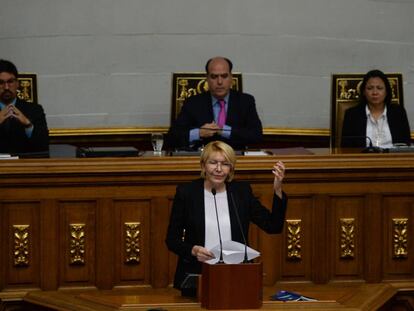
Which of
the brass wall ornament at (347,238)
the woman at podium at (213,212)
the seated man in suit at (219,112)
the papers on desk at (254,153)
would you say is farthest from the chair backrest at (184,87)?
the woman at podium at (213,212)

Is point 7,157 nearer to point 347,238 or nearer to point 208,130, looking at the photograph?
point 208,130

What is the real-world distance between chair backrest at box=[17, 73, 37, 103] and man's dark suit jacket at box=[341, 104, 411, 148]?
6.51ft

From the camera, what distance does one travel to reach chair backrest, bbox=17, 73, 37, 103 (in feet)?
30.4

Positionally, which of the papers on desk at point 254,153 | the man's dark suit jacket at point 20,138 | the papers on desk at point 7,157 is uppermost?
the man's dark suit jacket at point 20,138

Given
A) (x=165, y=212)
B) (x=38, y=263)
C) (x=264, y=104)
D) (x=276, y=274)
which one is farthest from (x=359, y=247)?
(x=264, y=104)

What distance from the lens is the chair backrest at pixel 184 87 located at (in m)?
9.26

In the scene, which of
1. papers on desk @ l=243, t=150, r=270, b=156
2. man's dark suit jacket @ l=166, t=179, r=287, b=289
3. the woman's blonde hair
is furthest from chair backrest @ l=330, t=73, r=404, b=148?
the woman's blonde hair

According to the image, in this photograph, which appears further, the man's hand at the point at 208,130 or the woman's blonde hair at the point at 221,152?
the man's hand at the point at 208,130

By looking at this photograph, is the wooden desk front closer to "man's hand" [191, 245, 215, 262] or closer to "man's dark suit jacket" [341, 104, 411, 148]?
"man's dark suit jacket" [341, 104, 411, 148]

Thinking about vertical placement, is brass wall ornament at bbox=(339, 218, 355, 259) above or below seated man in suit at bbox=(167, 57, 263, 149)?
below

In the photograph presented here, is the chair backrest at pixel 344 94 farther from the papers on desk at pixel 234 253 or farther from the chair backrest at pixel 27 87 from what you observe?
the papers on desk at pixel 234 253

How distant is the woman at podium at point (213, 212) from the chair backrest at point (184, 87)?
265 cm

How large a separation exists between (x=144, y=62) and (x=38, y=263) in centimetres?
Answer: 269

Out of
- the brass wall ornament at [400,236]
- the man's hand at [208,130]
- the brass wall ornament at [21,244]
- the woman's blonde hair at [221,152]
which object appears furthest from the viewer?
the man's hand at [208,130]
